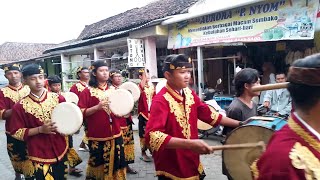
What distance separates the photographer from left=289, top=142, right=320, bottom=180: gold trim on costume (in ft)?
3.97

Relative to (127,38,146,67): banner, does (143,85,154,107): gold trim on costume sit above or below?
below

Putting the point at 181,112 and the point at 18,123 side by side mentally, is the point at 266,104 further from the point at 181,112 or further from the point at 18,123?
the point at 18,123

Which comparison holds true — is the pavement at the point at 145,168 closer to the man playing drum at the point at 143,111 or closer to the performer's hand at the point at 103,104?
the man playing drum at the point at 143,111

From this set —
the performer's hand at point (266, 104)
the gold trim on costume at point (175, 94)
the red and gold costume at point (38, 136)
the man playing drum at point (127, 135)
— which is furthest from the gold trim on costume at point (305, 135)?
the performer's hand at point (266, 104)

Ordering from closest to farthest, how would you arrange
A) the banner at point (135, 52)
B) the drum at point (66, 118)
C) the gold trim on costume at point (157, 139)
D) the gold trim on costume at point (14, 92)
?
the gold trim on costume at point (157, 139) < the drum at point (66, 118) < the gold trim on costume at point (14, 92) < the banner at point (135, 52)

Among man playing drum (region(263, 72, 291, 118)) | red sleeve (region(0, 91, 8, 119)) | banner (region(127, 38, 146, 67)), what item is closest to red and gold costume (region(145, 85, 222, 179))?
red sleeve (region(0, 91, 8, 119))

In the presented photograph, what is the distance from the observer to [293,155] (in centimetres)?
123

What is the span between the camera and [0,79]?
1761cm

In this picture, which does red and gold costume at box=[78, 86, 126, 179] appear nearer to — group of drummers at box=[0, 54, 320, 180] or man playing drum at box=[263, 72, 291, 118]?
group of drummers at box=[0, 54, 320, 180]

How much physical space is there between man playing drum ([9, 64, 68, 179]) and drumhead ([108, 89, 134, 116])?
857mm

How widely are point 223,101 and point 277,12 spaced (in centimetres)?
243

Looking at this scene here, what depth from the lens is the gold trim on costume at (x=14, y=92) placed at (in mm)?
5026

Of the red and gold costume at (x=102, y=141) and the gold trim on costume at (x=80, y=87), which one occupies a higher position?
the gold trim on costume at (x=80, y=87)

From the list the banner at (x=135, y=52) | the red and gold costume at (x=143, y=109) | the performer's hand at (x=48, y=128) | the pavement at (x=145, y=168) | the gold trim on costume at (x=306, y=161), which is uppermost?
the banner at (x=135, y=52)
